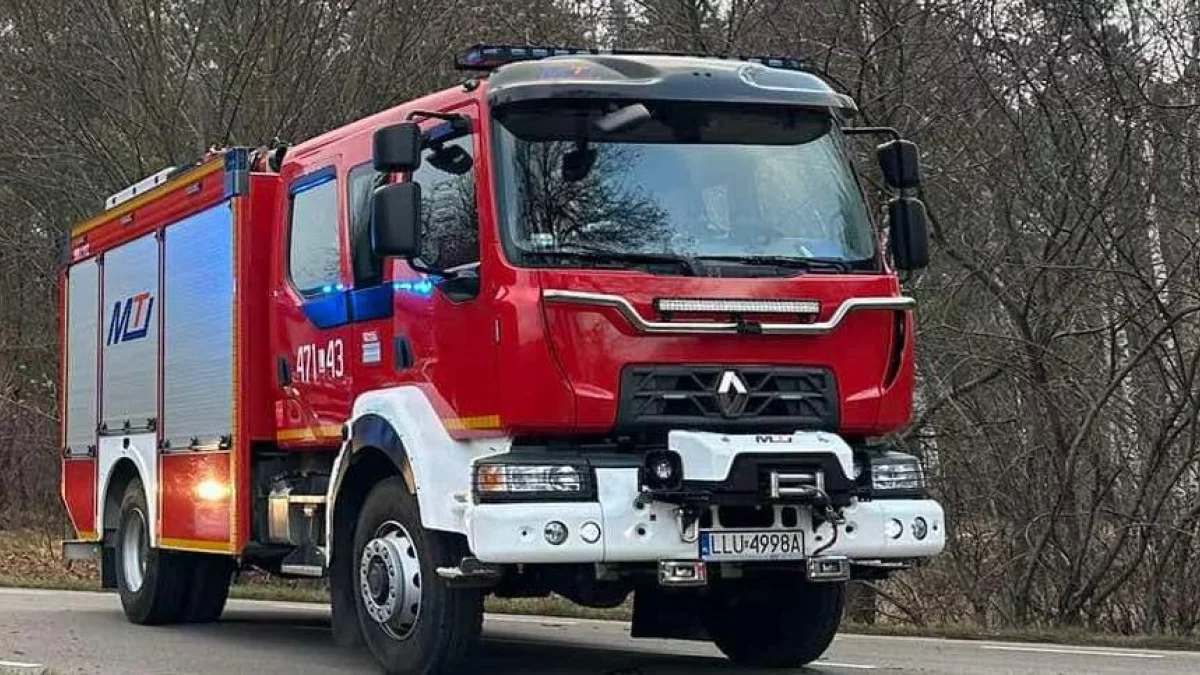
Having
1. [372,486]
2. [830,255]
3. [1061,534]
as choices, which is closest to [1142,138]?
[1061,534]

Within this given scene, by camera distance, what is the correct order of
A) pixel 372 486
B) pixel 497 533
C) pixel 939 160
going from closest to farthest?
pixel 497 533 < pixel 372 486 < pixel 939 160

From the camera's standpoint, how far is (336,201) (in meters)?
10.2

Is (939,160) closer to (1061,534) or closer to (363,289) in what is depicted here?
(1061,534)

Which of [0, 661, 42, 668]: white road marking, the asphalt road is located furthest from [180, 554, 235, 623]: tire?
[0, 661, 42, 668]: white road marking

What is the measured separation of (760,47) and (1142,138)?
12.0ft

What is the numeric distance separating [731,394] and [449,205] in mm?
1651

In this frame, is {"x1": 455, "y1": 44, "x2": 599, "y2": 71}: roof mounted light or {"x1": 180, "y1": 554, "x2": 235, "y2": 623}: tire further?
{"x1": 180, "y1": 554, "x2": 235, "y2": 623}: tire

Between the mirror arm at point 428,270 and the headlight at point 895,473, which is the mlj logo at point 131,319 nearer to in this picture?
the mirror arm at point 428,270

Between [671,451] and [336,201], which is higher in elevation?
[336,201]

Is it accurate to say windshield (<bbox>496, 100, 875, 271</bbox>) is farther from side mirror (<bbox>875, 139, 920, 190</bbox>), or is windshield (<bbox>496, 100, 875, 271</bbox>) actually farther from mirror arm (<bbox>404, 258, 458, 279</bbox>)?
mirror arm (<bbox>404, 258, 458, 279</bbox>)

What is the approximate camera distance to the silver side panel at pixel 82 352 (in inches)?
547

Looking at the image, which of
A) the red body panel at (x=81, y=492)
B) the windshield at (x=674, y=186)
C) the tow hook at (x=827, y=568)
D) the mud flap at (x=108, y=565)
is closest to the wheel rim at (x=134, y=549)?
the mud flap at (x=108, y=565)

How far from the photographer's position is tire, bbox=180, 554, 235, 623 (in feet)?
42.3

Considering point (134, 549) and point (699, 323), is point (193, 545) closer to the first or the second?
point (134, 549)
